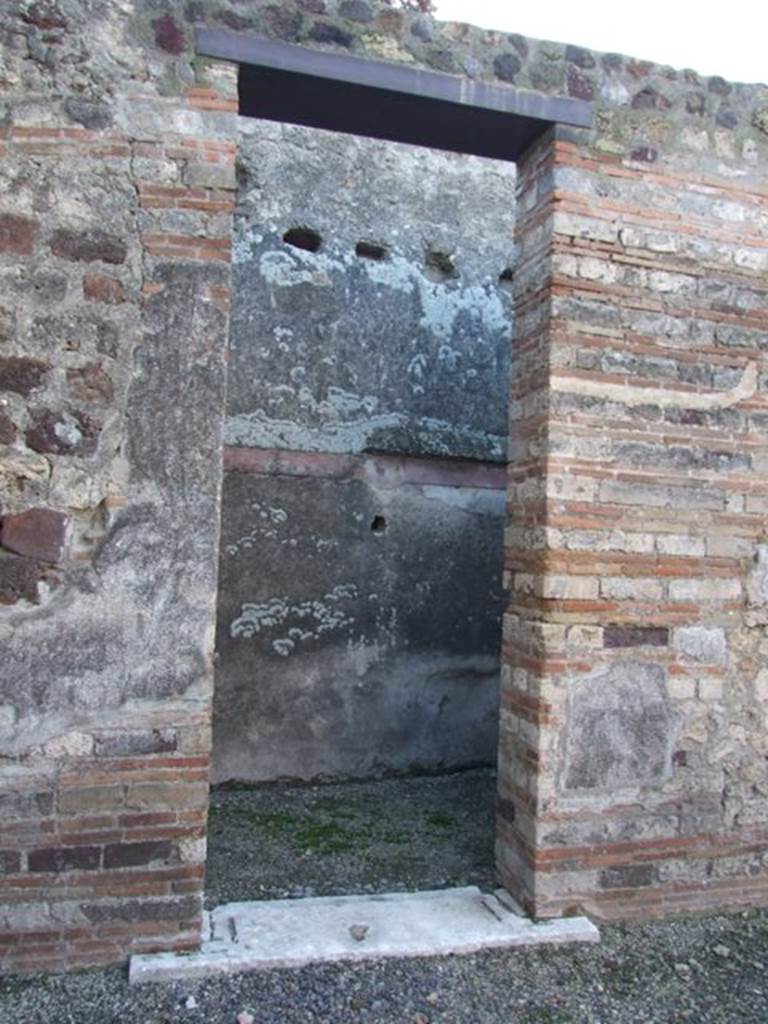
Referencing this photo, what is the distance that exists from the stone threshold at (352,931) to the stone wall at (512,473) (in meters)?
0.13

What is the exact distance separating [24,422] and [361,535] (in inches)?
118

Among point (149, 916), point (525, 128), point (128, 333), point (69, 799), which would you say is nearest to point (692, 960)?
point (149, 916)

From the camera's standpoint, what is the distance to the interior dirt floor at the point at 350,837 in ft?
13.7

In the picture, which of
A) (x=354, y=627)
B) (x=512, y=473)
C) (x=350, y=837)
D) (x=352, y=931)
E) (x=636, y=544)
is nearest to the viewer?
(x=352, y=931)

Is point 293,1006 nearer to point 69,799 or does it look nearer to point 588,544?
point 69,799

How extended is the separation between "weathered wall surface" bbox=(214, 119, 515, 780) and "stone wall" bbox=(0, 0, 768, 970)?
206cm

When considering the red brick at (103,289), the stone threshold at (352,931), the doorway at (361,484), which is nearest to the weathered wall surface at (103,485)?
the red brick at (103,289)

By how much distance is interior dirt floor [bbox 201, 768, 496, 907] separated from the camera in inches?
165

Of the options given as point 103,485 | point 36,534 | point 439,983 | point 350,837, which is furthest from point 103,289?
point 350,837

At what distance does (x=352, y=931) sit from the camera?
3482 millimetres

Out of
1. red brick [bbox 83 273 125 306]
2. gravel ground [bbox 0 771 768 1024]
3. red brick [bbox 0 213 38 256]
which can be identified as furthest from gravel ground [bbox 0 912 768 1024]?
red brick [bbox 0 213 38 256]

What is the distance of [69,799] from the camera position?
3270 millimetres

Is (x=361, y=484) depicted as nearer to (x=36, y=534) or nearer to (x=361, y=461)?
(x=361, y=461)

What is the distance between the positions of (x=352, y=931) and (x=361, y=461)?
3.17 metres
